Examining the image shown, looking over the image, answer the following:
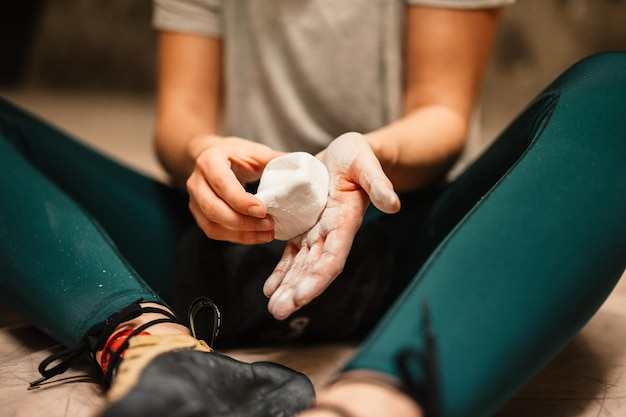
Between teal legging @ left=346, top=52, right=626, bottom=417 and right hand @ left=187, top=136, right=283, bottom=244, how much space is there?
14cm

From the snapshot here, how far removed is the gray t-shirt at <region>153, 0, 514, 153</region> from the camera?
0.70m

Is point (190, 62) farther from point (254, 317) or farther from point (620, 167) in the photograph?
point (620, 167)

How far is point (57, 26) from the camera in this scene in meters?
1.81

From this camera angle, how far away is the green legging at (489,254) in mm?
358

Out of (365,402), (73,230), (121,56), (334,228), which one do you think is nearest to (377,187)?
(334,228)

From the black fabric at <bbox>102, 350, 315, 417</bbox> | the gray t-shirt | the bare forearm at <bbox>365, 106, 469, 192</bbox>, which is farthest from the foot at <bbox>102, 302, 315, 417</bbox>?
the gray t-shirt

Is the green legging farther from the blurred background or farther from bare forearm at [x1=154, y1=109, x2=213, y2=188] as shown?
the blurred background

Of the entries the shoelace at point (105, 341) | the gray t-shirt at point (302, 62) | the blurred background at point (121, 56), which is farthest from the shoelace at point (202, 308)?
the blurred background at point (121, 56)

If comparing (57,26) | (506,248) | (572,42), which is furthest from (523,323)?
(57,26)

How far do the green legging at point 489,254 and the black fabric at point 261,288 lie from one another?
6 centimetres

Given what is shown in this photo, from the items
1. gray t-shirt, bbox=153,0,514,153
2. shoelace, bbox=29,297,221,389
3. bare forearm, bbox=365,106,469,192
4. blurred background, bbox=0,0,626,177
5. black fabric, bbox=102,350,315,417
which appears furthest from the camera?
blurred background, bbox=0,0,626,177

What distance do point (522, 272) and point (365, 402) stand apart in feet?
0.43

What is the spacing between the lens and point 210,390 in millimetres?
368

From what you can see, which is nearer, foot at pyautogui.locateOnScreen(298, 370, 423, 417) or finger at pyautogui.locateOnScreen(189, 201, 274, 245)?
foot at pyautogui.locateOnScreen(298, 370, 423, 417)
